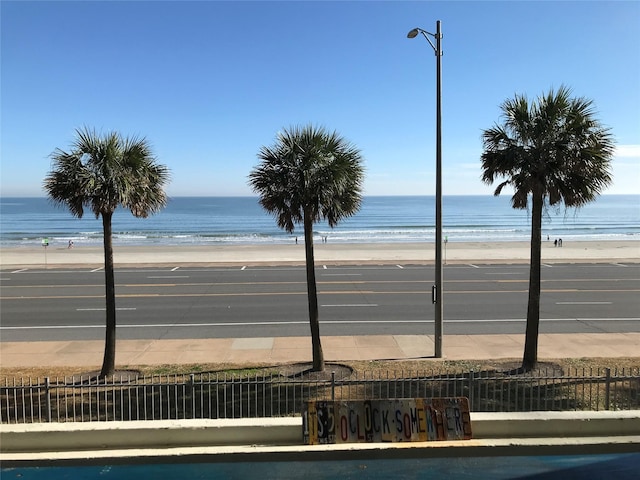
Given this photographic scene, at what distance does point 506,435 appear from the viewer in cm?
575

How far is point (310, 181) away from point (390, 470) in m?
6.20

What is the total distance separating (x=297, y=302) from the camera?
19.5 meters

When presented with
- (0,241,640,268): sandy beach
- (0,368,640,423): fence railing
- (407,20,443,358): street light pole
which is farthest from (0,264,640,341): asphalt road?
(0,368,640,423): fence railing

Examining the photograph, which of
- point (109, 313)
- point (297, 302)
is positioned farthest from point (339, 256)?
point (109, 313)

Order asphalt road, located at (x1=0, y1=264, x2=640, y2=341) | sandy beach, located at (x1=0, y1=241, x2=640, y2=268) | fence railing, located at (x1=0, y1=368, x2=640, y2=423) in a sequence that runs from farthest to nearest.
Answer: sandy beach, located at (x1=0, y1=241, x2=640, y2=268) < asphalt road, located at (x1=0, y1=264, x2=640, y2=341) < fence railing, located at (x1=0, y1=368, x2=640, y2=423)

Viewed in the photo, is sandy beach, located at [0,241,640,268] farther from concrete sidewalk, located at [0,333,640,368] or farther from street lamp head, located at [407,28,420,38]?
street lamp head, located at [407,28,420,38]

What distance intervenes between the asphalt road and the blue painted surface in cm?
913

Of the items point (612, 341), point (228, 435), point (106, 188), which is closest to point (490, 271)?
point (612, 341)

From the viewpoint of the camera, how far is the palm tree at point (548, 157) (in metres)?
9.95

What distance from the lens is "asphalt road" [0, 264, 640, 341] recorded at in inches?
603

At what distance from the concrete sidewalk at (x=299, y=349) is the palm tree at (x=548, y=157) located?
253cm

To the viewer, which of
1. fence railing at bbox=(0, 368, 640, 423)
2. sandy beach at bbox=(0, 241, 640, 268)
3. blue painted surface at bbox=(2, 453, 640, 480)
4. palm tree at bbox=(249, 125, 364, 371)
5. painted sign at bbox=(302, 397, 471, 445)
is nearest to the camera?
blue painted surface at bbox=(2, 453, 640, 480)

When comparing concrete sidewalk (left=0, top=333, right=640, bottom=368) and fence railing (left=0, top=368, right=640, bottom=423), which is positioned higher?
fence railing (left=0, top=368, right=640, bottom=423)

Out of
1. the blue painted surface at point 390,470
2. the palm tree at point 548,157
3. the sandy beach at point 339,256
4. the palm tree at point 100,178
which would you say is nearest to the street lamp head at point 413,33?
the palm tree at point 548,157
